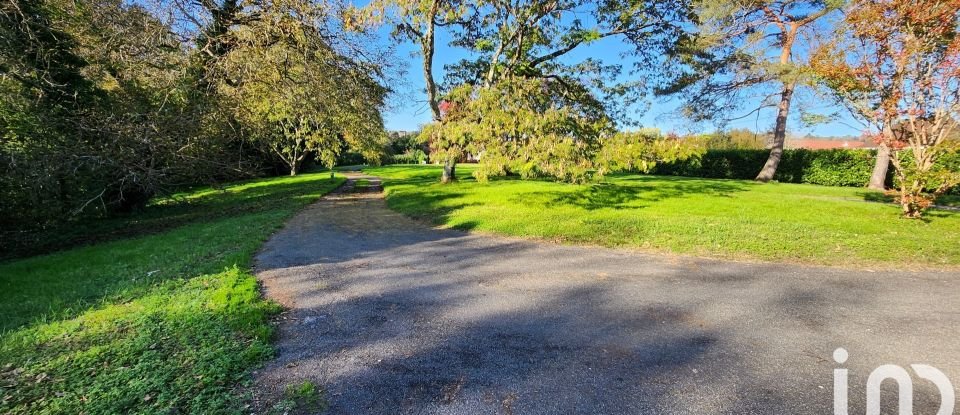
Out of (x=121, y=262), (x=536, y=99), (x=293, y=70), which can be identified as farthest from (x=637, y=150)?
(x=121, y=262)

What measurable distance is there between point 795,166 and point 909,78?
1658 centimetres

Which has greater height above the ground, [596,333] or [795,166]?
[795,166]

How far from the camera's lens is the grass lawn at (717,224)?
6.57 m

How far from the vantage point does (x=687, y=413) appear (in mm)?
2482

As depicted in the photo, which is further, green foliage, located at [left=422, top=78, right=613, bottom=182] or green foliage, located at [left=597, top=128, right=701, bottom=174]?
green foliage, located at [left=597, top=128, right=701, bottom=174]

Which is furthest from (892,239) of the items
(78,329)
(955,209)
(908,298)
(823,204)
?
(78,329)

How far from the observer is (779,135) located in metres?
21.9

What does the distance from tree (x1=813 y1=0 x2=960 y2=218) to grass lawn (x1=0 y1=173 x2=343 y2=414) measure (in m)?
12.3

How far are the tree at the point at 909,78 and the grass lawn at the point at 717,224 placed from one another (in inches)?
51.5

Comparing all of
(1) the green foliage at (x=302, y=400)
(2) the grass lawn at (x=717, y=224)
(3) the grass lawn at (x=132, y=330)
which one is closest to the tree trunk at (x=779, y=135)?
(2) the grass lawn at (x=717, y=224)

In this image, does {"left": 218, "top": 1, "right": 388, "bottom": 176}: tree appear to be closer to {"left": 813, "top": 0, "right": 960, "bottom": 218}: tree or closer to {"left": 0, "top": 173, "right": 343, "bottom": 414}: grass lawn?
{"left": 0, "top": 173, "right": 343, "bottom": 414}: grass lawn

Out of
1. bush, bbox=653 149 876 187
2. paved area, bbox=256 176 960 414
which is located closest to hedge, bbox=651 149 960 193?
bush, bbox=653 149 876 187

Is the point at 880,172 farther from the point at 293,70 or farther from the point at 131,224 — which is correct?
the point at 131,224

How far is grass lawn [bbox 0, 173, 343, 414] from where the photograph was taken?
2.55 metres
